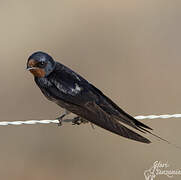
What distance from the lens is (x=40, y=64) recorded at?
15.5 feet

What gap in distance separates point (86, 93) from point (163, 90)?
10.9 feet

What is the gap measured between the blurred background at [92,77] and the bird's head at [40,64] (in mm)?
2154

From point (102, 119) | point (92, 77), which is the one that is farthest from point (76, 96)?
point (92, 77)

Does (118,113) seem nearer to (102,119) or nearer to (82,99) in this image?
(102,119)

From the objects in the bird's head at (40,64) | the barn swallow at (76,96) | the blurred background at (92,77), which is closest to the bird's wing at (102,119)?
the barn swallow at (76,96)

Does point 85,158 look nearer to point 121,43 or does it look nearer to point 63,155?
point 63,155

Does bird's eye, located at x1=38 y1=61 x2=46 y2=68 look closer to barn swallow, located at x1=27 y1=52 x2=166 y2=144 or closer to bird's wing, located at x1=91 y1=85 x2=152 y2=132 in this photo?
barn swallow, located at x1=27 y1=52 x2=166 y2=144

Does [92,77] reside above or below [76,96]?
above

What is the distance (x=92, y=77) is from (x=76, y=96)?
3.55m

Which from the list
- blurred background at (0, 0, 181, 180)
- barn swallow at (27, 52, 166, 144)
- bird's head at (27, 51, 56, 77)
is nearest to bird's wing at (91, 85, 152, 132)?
barn swallow at (27, 52, 166, 144)

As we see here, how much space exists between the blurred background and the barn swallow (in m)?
2.08

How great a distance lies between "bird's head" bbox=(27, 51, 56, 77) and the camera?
471 cm

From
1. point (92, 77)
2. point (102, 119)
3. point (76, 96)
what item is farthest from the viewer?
point (92, 77)

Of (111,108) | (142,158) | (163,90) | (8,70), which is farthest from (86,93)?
(8,70)
